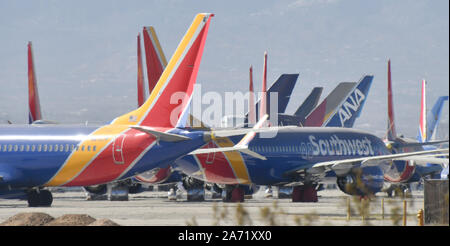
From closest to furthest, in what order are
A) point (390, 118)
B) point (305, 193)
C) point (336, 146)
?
point (305, 193) → point (336, 146) → point (390, 118)

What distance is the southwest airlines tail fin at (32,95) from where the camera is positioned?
193 feet

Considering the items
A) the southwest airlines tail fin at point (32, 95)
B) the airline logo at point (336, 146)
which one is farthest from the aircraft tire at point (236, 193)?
the southwest airlines tail fin at point (32, 95)

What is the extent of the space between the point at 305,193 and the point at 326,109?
17771 mm

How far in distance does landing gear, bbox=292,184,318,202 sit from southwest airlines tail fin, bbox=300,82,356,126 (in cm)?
1534

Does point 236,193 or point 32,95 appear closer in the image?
point 236,193

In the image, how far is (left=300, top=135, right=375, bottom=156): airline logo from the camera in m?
43.3

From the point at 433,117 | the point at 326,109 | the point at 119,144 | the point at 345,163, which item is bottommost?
the point at 345,163

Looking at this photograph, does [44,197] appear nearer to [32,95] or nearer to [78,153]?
[78,153]

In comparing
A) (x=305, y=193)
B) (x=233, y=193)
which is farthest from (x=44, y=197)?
(x=305, y=193)

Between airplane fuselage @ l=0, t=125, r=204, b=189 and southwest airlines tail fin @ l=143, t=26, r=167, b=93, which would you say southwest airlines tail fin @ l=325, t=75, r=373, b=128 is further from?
airplane fuselage @ l=0, t=125, r=204, b=189

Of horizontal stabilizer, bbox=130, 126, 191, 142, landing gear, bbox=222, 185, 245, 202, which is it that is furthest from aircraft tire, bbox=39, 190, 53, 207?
landing gear, bbox=222, 185, 245, 202

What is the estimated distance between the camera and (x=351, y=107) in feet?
195

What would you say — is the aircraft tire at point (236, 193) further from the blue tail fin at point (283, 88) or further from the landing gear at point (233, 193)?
the blue tail fin at point (283, 88)
